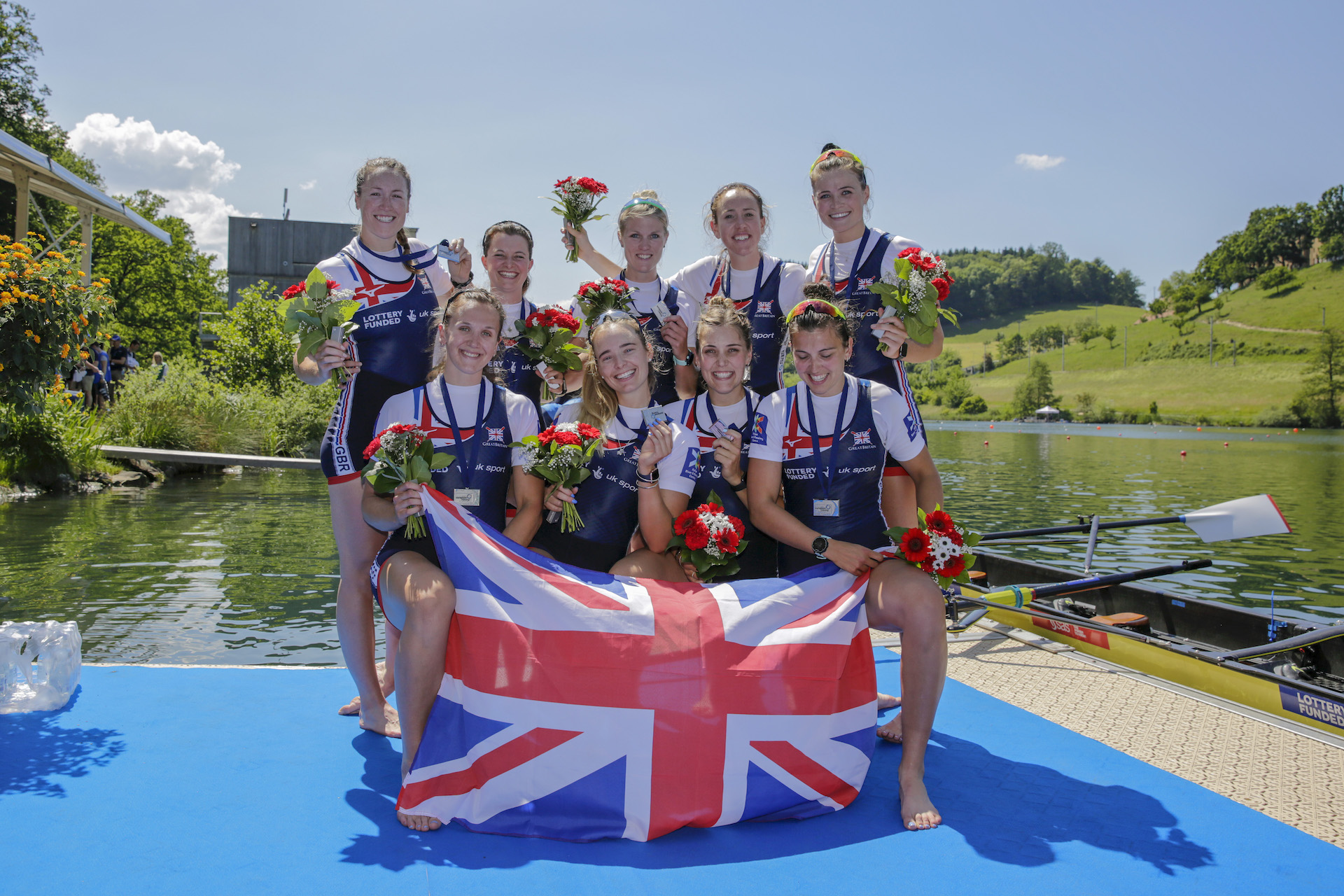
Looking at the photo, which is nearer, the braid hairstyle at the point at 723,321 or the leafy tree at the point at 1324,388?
the braid hairstyle at the point at 723,321

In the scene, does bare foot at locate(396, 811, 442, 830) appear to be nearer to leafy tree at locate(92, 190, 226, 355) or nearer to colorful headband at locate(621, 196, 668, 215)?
colorful headband at locate(621, 196, 668, 215)

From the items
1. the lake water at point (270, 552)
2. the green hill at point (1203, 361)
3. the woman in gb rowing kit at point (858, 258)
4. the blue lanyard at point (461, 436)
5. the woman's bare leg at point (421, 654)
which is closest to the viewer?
the woman's bare leg at point (421, 654)

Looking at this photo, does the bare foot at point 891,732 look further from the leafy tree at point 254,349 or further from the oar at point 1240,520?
the leafy tree at point 254,349

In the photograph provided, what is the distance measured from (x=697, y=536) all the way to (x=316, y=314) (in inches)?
74.3

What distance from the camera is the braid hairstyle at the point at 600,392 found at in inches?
147

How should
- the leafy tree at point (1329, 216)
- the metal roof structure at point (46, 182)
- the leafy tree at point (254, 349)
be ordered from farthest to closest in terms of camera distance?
the leafy tree at point (1329, 216) → the leafy tree at point (254, 349) → the metal roof structure at point (46, 182)

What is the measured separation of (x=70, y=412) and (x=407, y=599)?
14.7m

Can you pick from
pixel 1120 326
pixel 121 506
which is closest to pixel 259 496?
pixel 121 506

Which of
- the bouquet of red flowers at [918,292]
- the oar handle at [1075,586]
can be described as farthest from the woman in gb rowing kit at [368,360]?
the oar handle at [1075,586]

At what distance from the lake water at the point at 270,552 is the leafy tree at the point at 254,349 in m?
5.10

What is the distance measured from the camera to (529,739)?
9.45 feet

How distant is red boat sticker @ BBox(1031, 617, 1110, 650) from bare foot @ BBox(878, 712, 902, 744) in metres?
2.15

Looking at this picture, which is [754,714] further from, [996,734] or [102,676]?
[102,676]

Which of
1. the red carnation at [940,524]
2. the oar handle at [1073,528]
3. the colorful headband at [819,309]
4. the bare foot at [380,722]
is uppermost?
the colorful headband at [819,309]
